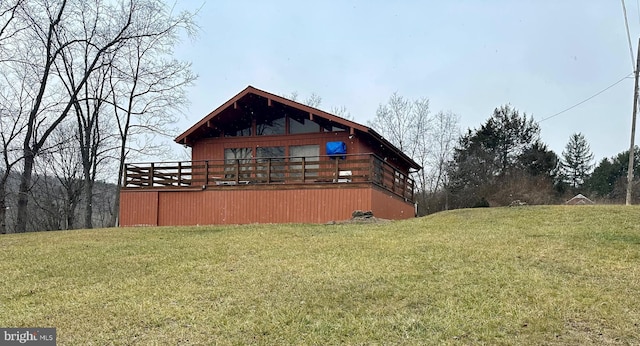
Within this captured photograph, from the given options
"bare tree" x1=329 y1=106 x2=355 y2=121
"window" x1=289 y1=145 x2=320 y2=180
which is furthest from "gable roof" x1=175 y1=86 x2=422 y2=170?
"bare tree" x1=329 y1=106 x2=355 y2=121

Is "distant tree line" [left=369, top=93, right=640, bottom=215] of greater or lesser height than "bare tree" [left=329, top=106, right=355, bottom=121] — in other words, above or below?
below

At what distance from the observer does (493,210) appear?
1384cm

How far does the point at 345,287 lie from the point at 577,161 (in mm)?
47187

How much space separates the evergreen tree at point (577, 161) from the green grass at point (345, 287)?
39.4 metres

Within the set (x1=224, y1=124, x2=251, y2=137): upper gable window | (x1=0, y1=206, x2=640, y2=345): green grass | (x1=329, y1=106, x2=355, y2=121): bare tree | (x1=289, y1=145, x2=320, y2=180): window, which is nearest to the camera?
(x1=0, y1=206, x2=640, y2=345): green grass

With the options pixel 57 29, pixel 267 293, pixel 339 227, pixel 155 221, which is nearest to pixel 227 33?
pixel 57 29

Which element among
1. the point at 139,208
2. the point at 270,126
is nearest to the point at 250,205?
the point at 270,126

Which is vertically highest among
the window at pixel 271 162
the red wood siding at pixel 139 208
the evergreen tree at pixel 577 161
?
the evergreen tree at pixel 577 161

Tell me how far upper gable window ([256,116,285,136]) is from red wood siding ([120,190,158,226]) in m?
4.15

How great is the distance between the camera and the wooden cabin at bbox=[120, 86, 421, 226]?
1502 cm

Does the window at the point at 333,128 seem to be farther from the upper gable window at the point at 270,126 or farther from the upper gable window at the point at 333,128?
the upper gable window at the point at 270,126

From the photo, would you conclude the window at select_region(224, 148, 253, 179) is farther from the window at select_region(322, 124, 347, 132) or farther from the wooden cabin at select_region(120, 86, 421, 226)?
the window at select_region(322, 124, 347, 132)

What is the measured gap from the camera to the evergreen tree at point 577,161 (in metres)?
46.1

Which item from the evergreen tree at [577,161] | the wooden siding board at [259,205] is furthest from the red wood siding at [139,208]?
the evergreen tree at [577,161]
